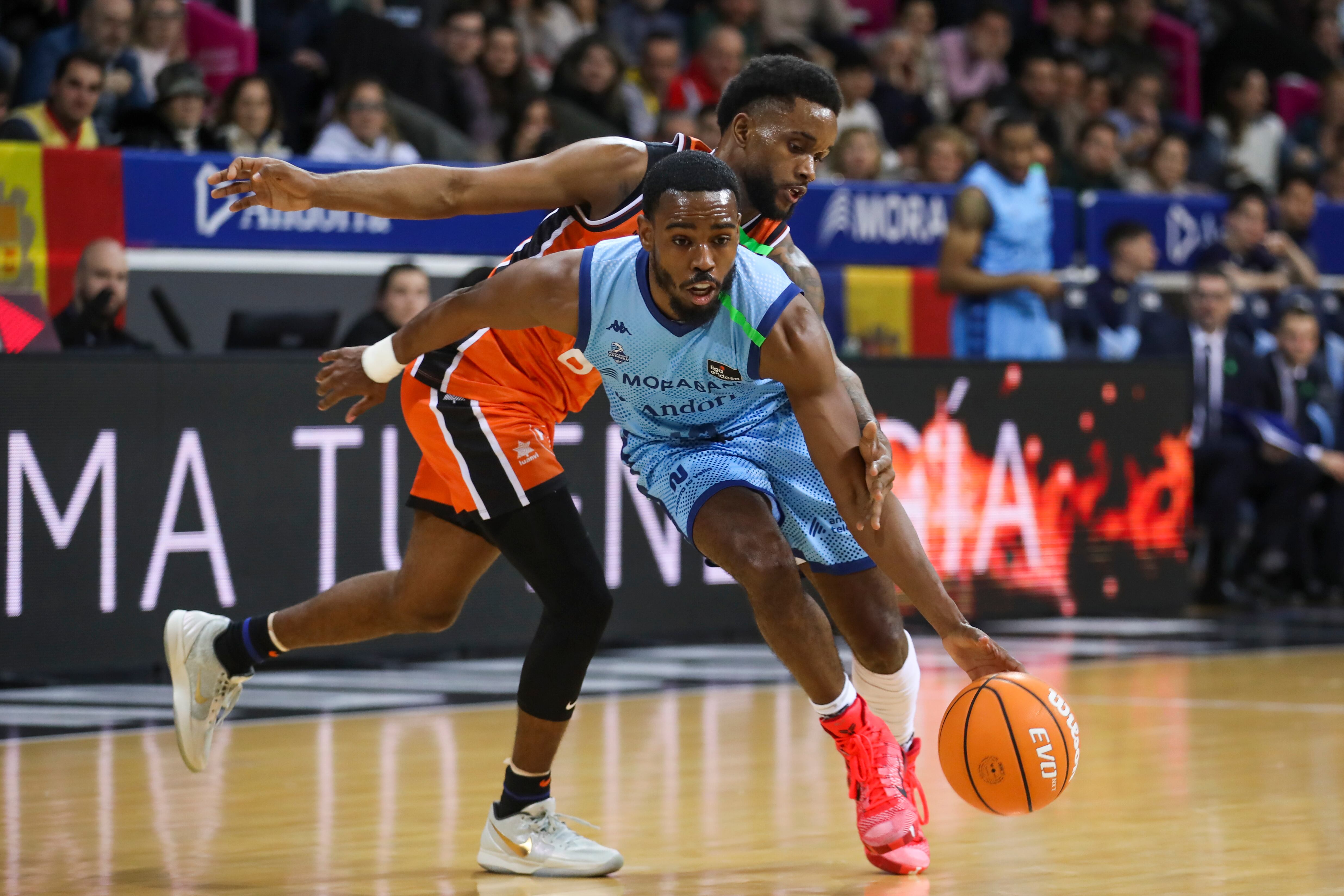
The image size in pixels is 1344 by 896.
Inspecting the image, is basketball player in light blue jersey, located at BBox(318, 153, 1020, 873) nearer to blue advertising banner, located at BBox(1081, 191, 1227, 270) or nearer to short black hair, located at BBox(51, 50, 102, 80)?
short black hair, located at BBox(51, 50, 102, 80)

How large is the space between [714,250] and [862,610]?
1.11m

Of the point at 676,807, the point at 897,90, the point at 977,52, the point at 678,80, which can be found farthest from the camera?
the point at 977,52

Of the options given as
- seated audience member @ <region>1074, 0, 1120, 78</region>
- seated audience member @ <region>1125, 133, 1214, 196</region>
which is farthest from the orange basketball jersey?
seated audience member @ <region>1074, 0, 1120, 78</region>

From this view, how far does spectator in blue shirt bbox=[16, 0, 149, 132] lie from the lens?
10.6 metres

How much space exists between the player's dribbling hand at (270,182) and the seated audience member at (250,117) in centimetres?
554

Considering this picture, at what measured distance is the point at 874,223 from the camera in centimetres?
1127

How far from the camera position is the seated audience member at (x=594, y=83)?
12.4 meters

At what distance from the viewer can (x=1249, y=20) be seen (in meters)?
19.3

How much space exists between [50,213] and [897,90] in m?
7.67

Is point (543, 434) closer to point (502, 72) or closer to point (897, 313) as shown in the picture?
point (897, 313)

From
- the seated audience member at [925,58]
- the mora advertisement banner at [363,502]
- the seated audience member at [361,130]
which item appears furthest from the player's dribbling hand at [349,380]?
the seated audience member at [925,58]

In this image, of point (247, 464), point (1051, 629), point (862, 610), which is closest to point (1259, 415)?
point (1051, 629)

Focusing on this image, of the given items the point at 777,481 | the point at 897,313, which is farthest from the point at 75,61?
the point at 777,481

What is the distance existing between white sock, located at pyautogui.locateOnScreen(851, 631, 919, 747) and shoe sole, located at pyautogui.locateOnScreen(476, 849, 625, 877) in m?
0.79
